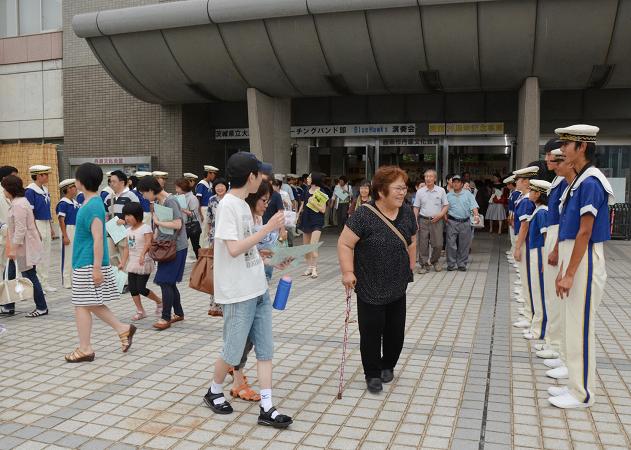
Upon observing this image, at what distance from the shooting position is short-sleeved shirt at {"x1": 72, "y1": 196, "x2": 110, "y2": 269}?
4.88 metres

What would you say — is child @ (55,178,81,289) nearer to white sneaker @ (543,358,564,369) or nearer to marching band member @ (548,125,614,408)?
white sneaker @ (543,358,564,369)

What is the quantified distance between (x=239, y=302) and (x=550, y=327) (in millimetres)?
3082

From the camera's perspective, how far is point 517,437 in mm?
3580

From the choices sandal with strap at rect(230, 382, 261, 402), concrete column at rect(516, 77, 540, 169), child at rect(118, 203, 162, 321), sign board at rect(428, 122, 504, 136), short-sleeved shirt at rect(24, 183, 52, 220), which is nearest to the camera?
sandal with strap at rect(230, 382, 261, 402)

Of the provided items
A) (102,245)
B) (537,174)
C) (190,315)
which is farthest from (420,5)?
(102,245)

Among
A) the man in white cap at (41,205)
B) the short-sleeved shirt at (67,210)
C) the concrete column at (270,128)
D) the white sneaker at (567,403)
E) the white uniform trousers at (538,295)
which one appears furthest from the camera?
the concrete column at (270,128)

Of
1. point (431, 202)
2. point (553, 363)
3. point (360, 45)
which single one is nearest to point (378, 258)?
point (553, 363)

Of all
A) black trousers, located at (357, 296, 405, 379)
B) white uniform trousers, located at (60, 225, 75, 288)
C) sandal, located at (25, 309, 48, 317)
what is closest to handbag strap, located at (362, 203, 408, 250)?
black trousers, located at (357, 296, 405, 379)

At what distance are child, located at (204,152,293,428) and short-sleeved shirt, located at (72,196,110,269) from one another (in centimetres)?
176

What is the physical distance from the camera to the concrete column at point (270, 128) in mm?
15430

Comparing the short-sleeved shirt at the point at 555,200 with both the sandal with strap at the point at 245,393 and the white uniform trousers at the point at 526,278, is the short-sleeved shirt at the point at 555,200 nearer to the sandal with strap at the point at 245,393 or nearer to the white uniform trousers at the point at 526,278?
the white uniform trousers at the point at 526,278

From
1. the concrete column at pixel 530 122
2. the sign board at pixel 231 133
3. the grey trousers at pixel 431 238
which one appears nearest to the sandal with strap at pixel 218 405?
the grey trousers at pixel 431 238

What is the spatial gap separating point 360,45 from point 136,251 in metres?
8.74

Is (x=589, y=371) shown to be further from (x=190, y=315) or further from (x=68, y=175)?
(x=68, y=175)
